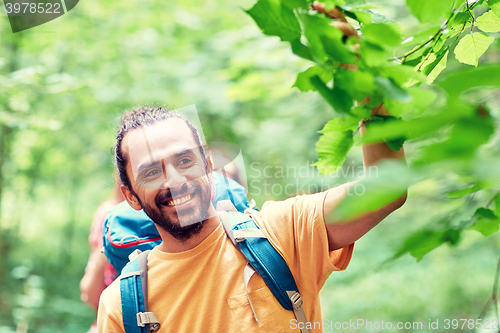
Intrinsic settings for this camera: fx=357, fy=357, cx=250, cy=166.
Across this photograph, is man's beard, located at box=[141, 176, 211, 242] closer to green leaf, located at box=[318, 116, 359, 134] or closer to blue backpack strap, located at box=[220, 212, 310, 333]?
blue backpack strap, located at box=[220, 212, 310, 333]

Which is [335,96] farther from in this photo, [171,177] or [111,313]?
[111,313]

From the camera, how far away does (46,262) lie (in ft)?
24.6

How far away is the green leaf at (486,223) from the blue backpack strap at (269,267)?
74cm

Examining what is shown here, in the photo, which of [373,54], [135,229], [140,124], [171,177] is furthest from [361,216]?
[135,229]

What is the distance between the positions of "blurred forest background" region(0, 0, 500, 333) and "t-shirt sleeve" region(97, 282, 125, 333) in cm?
210

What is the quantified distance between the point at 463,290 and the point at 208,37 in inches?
189

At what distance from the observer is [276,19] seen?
0.61m

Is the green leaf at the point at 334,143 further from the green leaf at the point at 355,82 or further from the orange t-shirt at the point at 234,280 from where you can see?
the orange t-shirt at the point at 234,280

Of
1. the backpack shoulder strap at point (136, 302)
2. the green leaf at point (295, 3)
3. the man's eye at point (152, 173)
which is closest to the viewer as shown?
the green leaf at point (295, 3)

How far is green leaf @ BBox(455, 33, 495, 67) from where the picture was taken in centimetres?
89

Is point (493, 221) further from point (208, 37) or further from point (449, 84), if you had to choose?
point (208, 37)

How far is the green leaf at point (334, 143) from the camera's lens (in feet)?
2.61

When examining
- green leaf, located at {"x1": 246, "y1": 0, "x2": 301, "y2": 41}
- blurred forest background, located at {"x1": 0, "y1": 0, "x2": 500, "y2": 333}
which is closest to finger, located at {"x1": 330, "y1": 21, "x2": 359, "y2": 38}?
green leaf, located at {"x1": 246, "y1": 0, "x2": 301, "y2": 41}

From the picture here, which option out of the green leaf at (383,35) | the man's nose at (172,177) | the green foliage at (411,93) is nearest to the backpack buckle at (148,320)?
the man's nose at (172,177)
